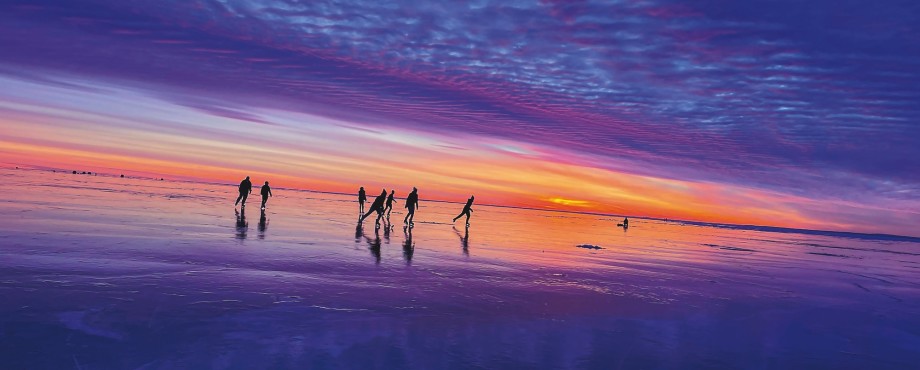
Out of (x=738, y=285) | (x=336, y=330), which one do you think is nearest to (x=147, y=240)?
(x=336, y=330)

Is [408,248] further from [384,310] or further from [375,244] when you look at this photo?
[384,310]

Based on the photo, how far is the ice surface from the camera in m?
6.70

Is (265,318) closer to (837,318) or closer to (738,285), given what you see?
(837,318)

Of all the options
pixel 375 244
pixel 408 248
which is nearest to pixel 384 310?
pixel 408 248

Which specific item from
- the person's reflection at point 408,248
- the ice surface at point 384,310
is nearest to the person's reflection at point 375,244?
the ice surface at point 384,310

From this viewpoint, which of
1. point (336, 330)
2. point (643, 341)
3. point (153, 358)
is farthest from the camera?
point (643, 341)

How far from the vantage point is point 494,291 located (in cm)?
1155

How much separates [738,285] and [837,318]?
3.94 m

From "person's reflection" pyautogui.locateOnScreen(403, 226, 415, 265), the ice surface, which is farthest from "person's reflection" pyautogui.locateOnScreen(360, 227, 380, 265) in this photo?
"person's reflection" pyautogui.locateOnScreen(403, 226, 415, 265)

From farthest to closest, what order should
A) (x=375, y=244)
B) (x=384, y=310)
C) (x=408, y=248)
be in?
1. (x=375, y=244)
2. (x=408, y=248)
3. (x=384, y=310)

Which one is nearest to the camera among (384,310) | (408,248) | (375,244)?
(384,310)

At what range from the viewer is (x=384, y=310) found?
9.03 metres

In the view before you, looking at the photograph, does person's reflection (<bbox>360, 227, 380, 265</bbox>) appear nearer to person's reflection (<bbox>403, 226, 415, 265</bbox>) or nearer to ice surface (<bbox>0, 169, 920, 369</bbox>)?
ice surface (<bbox>0, 169, 920, 369</bbox>)

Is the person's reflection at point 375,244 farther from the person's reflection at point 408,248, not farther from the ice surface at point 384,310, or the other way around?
the person's reflection at point 408,248
